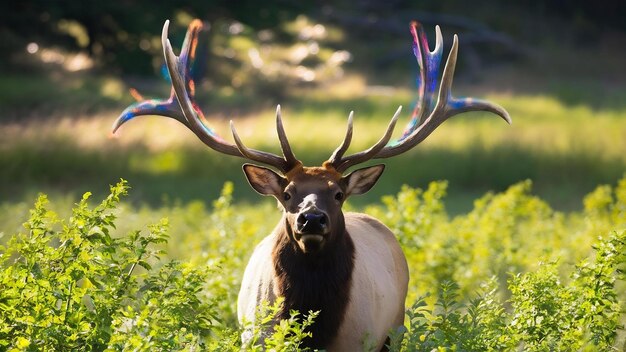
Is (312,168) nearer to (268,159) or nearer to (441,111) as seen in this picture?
(268,159)

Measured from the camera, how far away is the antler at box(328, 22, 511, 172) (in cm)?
853

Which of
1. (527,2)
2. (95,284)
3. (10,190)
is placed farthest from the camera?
(527,2)

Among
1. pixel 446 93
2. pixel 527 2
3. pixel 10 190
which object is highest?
pixel 527 2

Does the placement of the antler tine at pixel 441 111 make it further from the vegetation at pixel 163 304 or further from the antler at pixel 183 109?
the vegetation at pixel 163 304

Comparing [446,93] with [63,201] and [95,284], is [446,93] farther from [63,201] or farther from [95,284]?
[63,201]

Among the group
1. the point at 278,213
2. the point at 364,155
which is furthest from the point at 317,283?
the point at 278,213

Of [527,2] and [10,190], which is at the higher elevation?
[527,2]

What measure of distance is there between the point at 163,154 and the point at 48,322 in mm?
16497

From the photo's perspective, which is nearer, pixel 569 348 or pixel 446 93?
pixel 569 348

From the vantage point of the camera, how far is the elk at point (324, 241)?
310 inches

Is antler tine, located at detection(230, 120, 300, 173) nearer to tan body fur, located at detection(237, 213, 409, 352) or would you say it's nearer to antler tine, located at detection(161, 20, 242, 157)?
antler tine, located at detection(161, 20, 242, 157)

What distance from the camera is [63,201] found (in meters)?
16.0

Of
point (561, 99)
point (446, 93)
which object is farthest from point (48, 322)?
point (561, 99)

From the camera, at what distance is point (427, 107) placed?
916 cm
